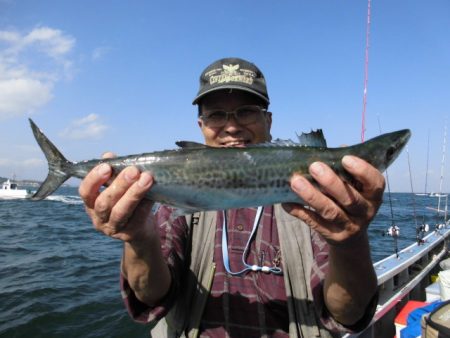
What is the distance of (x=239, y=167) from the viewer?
272 centimetres

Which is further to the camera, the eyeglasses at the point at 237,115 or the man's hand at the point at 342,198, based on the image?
the eyeglasses at the point at 237,115

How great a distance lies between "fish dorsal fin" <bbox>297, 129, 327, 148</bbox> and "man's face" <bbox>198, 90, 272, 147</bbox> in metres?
0.90

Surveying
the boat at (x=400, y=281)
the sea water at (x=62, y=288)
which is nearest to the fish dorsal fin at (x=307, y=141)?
the boat at (x=400, y=281)

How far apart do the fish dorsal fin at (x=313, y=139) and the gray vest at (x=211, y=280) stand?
0.76 m

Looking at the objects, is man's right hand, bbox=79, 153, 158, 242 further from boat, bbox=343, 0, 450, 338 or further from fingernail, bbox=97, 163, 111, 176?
boat, bbox=343, 0, 450, 338

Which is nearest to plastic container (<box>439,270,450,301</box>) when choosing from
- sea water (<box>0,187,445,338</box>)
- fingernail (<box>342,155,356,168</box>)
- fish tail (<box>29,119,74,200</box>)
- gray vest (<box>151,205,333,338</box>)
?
sea water (<box>0,187,445,338</box>)

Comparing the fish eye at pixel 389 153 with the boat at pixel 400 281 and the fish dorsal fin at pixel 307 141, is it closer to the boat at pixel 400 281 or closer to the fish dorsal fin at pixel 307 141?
the fish dorsal fin at pixel 307 141

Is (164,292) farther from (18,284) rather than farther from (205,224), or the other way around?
(18,284)

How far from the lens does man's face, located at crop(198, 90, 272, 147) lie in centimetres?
364

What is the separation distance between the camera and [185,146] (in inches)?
116

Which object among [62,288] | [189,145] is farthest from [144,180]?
[62,288]

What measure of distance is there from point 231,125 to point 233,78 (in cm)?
49

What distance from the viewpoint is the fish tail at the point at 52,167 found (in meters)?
3.13

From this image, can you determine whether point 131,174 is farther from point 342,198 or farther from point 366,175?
point 366,175
